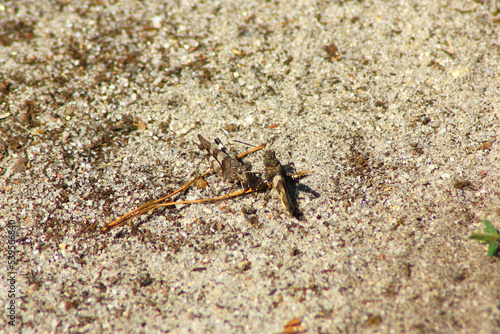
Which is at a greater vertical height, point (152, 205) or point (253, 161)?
point (253, 161)

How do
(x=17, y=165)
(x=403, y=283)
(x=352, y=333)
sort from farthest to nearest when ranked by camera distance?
(x=17, y=165), (x=403, y=283), (x=352, y=333)

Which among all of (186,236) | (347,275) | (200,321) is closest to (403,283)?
(347,275)

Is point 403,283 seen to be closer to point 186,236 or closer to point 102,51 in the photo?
point 186,236

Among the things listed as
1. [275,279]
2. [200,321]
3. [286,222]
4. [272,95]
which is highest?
[272,95]

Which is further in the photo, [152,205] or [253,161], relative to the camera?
[253,161]

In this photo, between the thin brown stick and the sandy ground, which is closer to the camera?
the sandy ground

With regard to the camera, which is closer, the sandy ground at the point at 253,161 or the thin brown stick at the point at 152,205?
the sandy ground at the point at 253,161

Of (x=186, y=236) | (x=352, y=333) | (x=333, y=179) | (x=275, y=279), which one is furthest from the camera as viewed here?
(x=333, y=179)

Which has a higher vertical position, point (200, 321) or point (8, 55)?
point (8, 55)
